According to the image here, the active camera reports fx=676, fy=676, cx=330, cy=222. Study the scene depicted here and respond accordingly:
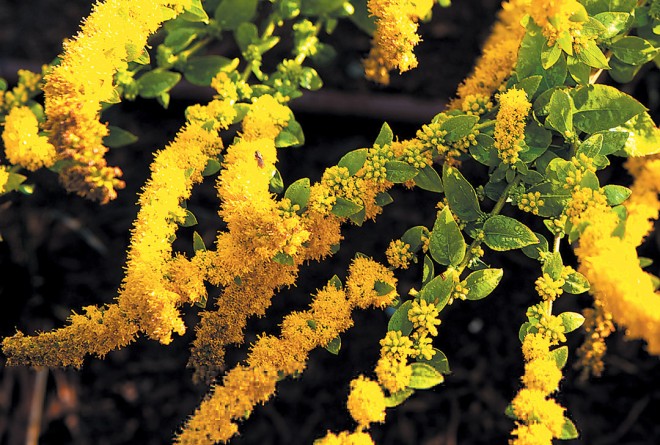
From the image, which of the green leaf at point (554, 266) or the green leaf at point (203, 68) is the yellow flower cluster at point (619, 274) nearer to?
the green leaf at point (554, 266)

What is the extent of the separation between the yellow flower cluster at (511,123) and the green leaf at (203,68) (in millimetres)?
514

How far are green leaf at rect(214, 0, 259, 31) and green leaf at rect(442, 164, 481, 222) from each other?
1.59ft

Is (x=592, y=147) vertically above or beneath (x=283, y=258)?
above

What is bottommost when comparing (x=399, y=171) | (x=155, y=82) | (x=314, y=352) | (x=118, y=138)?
→ (x=314, y=352)

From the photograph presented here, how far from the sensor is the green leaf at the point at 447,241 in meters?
0.84

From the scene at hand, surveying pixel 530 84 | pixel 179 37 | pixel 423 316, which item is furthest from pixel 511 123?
pixel 179 37

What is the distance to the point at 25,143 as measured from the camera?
995mm

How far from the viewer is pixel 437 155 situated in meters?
0.92

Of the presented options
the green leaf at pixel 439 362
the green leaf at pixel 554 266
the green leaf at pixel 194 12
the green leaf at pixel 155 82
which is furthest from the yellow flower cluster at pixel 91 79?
the green leaf at pixel 554 266

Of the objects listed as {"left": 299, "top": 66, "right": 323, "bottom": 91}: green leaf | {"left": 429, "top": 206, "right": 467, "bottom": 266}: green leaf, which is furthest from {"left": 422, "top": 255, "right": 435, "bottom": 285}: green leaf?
{"left": 299, "top": 66, "right": 323, "bottom": 91}: green leaf

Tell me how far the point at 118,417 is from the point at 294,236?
3.50 feet

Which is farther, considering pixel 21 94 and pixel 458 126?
pixel 21 94

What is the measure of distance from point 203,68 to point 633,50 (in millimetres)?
677

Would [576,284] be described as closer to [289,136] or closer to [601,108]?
[601,108]
